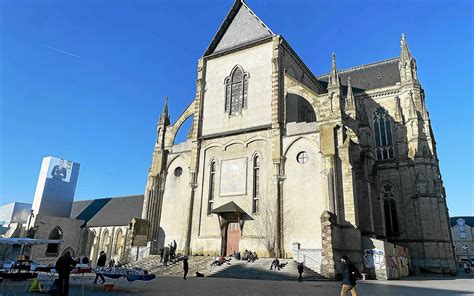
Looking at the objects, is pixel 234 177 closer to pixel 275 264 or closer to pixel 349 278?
pixel 275 264

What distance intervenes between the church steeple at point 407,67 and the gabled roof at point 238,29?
1923cm

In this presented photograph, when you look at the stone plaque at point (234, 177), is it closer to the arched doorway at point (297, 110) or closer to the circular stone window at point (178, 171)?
the circular stone window at point (178, 171)

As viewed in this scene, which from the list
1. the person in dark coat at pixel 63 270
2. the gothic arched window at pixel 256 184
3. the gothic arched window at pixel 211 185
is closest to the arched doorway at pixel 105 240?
the gothic arched window at pixel 211 185

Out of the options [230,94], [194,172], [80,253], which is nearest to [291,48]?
[230,94]

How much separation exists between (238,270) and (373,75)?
116 ft

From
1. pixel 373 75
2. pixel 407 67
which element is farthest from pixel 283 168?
pixel 373 75

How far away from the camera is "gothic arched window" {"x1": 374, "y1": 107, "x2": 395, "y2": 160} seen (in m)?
38.7

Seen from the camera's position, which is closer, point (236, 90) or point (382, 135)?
point (236, 90)

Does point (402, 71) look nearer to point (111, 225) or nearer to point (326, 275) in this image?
point (326, 275)

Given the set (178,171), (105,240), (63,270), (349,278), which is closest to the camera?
(63,270)

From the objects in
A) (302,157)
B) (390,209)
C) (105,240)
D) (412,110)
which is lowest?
(105,240)

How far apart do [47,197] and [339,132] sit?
145 ft

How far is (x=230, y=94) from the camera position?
30219 mm

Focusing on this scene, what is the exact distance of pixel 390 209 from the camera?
119ft
